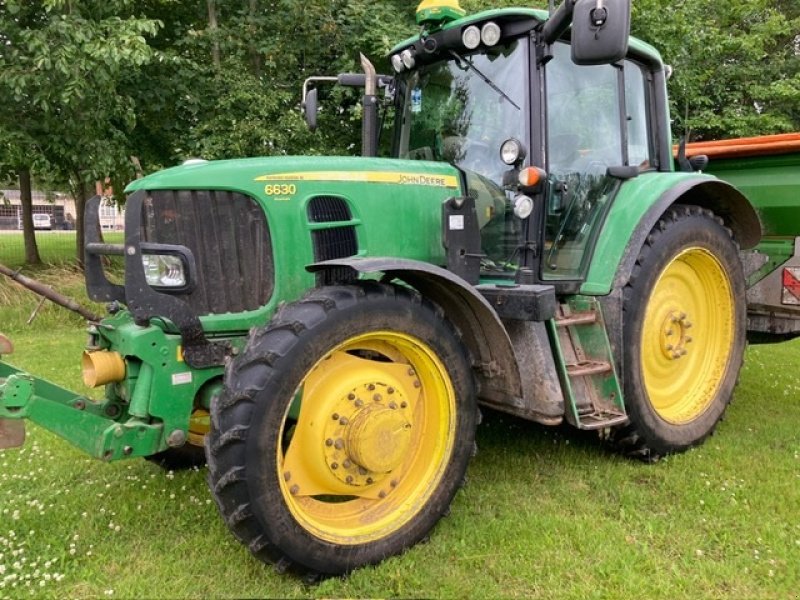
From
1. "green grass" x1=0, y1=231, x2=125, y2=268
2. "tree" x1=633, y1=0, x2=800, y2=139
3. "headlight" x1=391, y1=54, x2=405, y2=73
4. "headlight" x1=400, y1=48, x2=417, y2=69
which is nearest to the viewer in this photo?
"headlight" x1=400, y1=48, x2=417, y2=69

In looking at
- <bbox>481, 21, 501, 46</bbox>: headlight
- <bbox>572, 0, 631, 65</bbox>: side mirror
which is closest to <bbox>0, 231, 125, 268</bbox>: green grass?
<bbox>481, 21, 501, 46</bbox>: headlight

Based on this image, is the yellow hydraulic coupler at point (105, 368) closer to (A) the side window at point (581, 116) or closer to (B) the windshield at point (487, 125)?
(B) the windshield at point (487, 125)

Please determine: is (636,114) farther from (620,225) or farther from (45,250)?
(45,250)

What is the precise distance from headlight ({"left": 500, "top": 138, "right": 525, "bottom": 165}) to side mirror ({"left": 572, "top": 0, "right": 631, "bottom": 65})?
1.97 feet

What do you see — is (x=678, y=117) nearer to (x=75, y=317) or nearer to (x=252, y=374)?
(x=75, y=317)

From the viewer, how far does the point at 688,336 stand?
173 inches

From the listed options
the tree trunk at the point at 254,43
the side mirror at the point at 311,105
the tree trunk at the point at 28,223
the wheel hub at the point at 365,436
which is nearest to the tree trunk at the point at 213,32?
the tree trunk at the point at 254,43

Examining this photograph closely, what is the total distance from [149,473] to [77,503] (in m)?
0.46

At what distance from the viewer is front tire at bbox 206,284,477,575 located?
2.57 meters

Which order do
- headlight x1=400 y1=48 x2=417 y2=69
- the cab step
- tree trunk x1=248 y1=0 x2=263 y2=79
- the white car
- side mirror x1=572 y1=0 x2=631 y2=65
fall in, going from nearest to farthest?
1. side mirror x1=572 y1=0 x2=631 y2=65
2. the cab step
3. headlight x1=400 y1=48 x2=417 y2=69
4. tree trunk x1=248 y1=0 x2=263 y2=79
5. the white car

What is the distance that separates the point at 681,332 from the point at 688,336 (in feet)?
0.22

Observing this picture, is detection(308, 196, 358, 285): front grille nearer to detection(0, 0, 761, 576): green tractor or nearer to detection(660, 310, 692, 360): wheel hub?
detection(0, 0, 761, 576): green tractor

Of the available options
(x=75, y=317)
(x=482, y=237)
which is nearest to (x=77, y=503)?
(x=482, y=237)

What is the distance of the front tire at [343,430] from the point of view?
2574 millimetres
